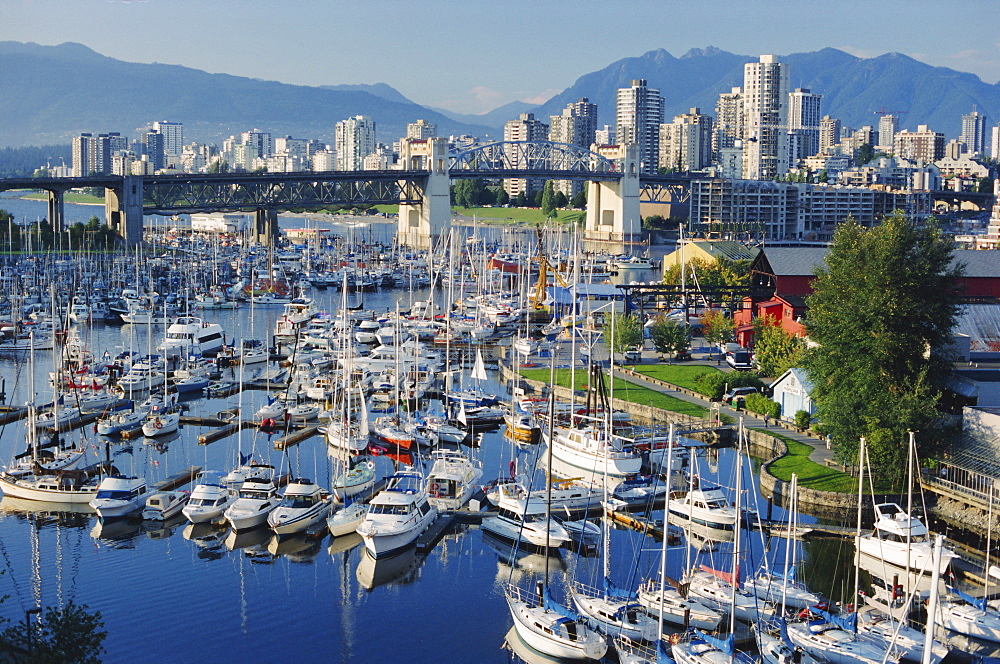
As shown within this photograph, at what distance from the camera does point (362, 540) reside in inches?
1009

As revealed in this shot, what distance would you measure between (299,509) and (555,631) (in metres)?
8.50

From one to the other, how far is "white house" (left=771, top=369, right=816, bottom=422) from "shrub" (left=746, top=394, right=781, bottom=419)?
0.28m

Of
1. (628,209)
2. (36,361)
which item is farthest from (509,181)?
(36,361)

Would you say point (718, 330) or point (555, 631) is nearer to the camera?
point (555, 631)

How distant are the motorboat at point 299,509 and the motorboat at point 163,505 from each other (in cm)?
225

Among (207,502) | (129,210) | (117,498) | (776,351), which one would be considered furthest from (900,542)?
(129,210)

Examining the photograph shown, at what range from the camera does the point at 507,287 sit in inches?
2886

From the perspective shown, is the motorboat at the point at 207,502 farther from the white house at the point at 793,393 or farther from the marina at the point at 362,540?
the white house at the point at 793,393

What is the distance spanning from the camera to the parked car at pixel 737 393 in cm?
3606

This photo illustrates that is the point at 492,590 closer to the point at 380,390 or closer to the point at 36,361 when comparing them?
the point at 380,390

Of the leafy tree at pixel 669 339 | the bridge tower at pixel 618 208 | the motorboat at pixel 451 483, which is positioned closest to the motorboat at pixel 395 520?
the motorboat at pixel 451 483

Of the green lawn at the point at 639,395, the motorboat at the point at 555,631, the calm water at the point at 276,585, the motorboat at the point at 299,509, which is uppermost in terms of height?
the green lawn at the point at 639,395

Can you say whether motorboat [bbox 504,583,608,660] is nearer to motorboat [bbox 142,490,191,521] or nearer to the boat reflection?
the boat reflection

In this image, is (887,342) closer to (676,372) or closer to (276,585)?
(676,372)
